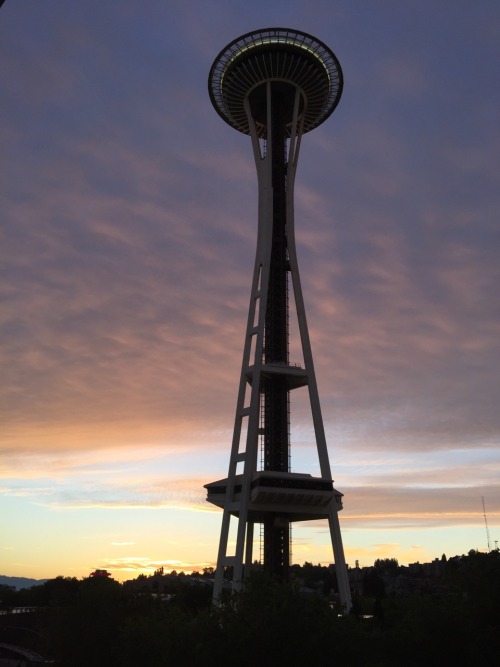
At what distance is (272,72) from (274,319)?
2729 cm

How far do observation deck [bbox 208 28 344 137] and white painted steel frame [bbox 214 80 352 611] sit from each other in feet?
17.9

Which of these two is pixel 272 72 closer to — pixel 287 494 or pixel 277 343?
pixel 277 343

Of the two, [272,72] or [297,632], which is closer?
[297,632]

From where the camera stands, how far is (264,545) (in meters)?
64.8

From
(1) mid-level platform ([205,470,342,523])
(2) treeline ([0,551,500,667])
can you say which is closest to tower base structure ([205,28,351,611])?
(1) mid-level platform ([205,470,342,523])

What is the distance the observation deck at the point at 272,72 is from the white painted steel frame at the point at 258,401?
547cm

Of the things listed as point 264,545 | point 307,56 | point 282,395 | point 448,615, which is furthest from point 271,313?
point 448,615

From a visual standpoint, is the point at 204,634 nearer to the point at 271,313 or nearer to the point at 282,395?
the point at 282,395

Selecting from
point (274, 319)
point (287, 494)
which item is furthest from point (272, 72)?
point (287, 494)

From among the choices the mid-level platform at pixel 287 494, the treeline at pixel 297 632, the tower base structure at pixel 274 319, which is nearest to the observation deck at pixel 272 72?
the tower base structure at pixel 274 319

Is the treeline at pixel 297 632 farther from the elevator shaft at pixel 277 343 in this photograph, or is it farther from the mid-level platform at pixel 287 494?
the elevator shaft at pixel 277 343

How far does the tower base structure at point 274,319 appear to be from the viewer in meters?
61.0

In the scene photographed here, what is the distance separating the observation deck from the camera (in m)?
72.6

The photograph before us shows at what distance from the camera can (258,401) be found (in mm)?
62906
